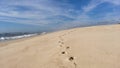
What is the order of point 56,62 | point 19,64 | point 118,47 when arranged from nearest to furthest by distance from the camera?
point 56,62 < point 19,64 < point 118,47

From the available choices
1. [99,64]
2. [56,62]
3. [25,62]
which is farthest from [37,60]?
[99,64]

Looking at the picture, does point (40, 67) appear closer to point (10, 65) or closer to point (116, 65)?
point (10, 65)

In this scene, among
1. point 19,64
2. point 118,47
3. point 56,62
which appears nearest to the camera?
point 56,62

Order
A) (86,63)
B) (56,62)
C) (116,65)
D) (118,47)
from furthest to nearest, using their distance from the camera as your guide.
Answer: (118,47)
(56,62)
(86,63)
(116,65)

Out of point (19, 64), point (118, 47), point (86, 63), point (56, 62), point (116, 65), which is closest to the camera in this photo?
point (116, 65)

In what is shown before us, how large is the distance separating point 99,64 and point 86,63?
292 millimetres

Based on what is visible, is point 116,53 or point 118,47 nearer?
point 116,53

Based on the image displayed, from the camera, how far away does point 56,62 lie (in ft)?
Answer: 13.4

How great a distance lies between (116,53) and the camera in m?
4.25

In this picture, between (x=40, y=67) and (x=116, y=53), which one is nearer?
(x=40, y=67)

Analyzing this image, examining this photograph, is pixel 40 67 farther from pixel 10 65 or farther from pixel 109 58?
pixel 109 58

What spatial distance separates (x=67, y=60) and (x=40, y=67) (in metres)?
0.68

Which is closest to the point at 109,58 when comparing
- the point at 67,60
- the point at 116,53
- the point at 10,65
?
the point at 116,53

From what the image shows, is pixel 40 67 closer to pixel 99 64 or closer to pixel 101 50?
pixel 99 64
